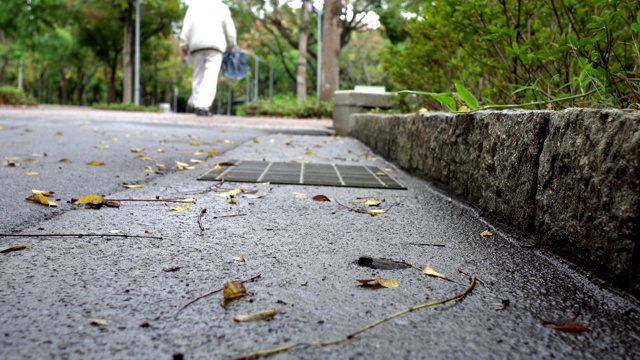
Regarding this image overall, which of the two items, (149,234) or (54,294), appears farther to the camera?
(149,234)

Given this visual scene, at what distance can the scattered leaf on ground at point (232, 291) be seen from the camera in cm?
170

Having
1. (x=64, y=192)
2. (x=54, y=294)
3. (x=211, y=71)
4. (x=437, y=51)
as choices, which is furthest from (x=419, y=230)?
(x=211, y=71)

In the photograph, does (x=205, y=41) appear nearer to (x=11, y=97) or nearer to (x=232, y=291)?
(x=232, y=291)

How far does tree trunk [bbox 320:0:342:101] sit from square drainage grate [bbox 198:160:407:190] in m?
9.68

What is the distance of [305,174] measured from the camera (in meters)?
4.72

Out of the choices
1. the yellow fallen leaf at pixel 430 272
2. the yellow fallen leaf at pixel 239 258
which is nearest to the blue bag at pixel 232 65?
the yellow fallen leaf at pixel 239 258

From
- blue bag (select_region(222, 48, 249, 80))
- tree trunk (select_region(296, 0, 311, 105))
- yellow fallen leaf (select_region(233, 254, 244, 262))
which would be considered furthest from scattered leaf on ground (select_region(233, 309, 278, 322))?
tree trunk (select_region(296, 0, 311, 105))

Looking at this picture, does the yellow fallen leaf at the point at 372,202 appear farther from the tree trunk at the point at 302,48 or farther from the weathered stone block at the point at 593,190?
the tree trunk at the point at 302,48

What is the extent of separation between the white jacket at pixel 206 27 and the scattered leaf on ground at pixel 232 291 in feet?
33.2

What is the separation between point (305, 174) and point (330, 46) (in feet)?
34.6

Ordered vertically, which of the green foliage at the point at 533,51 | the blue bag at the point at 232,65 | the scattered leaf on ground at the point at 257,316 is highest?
the blue bag at the point at 232,65

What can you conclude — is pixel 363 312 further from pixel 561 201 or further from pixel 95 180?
pixel 95 180

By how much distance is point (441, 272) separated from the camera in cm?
206

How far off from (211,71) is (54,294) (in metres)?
10.4
